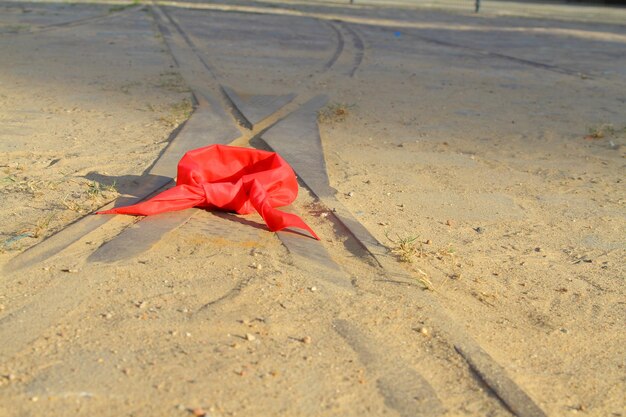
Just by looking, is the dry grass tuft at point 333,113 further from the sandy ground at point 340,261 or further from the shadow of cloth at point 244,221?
the shadow of cloth at point 244,221

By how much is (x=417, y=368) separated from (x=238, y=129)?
12.1 feet

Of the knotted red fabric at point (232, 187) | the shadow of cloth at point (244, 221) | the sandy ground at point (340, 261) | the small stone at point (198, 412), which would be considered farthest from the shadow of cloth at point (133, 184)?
the small stone at point (198, 412)

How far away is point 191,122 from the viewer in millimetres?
6125

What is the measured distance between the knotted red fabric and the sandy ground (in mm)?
119

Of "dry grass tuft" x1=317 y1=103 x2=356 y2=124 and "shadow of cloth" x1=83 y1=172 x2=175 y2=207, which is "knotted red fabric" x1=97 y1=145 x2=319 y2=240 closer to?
"shadow of cloth" x1=83 y1=172 x2=175 y2=207

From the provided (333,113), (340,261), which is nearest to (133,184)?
(340,261)

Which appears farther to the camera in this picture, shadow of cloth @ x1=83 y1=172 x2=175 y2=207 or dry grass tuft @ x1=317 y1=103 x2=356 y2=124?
dry grass tuft @ x1=317 y1=103 x2=356 y2=124

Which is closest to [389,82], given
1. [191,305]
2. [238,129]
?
[238,129]

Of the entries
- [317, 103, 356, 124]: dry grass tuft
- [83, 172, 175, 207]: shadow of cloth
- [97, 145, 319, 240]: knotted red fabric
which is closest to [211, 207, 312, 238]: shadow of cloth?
[97, 145, 319, 240]: knotted red fabric

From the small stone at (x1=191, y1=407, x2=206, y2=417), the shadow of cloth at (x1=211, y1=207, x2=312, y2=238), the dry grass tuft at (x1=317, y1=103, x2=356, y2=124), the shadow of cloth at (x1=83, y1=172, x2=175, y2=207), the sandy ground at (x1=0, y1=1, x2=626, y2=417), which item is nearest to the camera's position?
the small stone at (x1=191, y1=407, x2=206, y2=417)

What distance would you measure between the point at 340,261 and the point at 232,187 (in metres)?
0.75

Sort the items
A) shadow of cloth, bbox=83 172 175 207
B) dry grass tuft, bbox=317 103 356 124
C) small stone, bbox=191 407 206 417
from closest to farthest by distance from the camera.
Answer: small stone, bbox=191 407 206 417 → shadow of cloth, bbox=83 172 175 207 → dry grass tuft, bbox=317 103 356 124

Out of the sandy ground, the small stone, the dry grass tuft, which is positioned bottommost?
the dry grass tuft

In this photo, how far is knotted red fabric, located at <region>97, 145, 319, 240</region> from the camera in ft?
12.8
